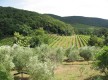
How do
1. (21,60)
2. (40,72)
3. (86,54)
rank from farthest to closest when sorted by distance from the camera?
(86,54), (21,60), (40,72)

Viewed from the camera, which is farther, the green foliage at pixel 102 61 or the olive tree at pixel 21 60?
the olive tree at pixel 21 60

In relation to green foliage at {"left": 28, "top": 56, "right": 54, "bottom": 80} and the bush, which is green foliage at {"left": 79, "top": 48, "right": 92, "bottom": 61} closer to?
the bush

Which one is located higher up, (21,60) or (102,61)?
(102,61)

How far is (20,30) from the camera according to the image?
192000 mm

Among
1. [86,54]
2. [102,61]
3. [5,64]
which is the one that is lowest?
[86,54]

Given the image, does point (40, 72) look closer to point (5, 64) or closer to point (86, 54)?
point (5, 64)

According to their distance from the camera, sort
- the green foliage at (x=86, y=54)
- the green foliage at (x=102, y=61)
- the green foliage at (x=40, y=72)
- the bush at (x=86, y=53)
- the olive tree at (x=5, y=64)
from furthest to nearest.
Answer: the green foliage at (x=86, y=54) < the bush at (x=86, y=53) < the green foliage at (x=102, y=61) < the green foliage at (x=40, y=72) < the olive tree at (x=5, y=64)

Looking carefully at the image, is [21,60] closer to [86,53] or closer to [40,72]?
[40,72]

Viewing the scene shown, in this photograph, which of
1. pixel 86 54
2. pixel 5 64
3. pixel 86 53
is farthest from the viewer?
pixel 86 54

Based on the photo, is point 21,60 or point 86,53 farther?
point 86,53

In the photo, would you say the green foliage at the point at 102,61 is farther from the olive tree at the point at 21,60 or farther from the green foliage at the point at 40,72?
the green foliage at the point at 40,72

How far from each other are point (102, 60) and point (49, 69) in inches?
567

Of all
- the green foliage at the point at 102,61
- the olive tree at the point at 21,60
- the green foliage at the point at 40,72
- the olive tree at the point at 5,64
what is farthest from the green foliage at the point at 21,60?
the green foliage at the point at 102,61

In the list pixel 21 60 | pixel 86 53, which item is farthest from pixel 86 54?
pixel 21 60
